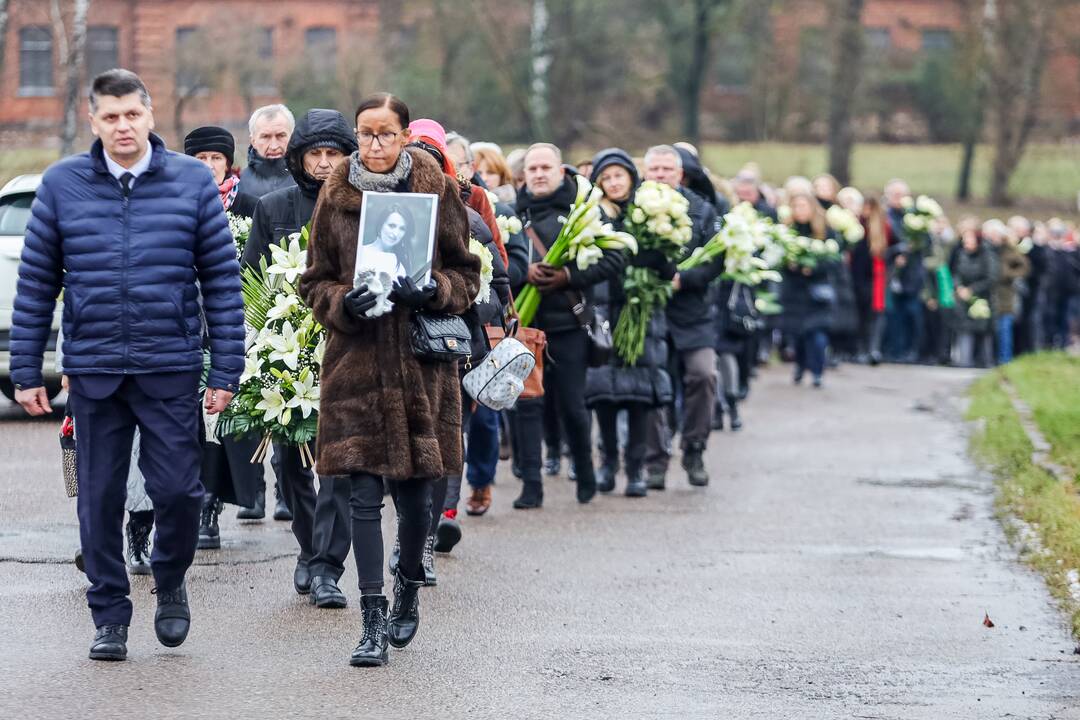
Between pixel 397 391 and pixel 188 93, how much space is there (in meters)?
23.6

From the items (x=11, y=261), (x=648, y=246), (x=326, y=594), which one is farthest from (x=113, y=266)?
(x=11, y=261)

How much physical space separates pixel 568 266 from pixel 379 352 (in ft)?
14.3

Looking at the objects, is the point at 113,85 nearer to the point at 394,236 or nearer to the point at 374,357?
the point at 394,236

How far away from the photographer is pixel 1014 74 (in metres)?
51.5

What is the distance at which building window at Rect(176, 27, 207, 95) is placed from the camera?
3206 centimetres

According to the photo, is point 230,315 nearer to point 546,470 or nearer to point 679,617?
point 679,617

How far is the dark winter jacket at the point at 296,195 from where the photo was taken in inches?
325

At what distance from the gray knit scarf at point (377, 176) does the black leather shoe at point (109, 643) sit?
177 centimetres

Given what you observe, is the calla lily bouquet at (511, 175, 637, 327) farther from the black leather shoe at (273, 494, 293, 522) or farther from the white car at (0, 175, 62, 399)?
the white car at (0, 175, 62, 399)

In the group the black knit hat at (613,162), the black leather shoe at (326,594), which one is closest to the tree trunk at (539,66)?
the black knit hat at (613,162)

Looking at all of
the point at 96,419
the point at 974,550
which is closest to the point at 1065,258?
the point at 974,550

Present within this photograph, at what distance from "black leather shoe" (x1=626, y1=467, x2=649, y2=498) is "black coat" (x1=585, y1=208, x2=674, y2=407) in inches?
19.1

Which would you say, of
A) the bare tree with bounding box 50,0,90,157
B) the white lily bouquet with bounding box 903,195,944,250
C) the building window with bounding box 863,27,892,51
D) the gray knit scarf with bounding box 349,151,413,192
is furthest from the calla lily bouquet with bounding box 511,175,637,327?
the building window with bounding box 863,27,892,51

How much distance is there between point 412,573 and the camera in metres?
7.45
